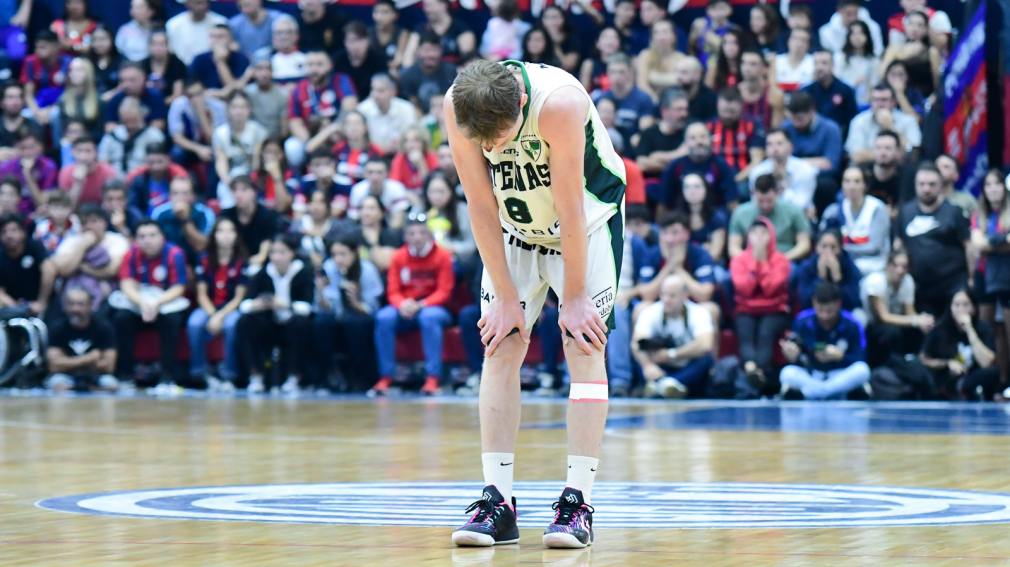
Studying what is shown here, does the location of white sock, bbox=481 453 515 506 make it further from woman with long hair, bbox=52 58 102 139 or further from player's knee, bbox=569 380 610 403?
woman with long hair, bbox=52 58 102 139

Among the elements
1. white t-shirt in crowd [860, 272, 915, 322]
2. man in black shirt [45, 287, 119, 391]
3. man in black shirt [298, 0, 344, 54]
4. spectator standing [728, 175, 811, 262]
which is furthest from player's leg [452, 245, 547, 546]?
man in black shirt [298, 0, 344, 54]

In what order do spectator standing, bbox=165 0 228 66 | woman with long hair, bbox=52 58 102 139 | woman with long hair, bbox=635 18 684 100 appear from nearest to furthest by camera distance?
woman with long hair, bbox=635 18 684 100
woman with long hair, bbox=52 58 102 139
spectator standing, bbox=165 0 228 66

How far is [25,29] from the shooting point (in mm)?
17656

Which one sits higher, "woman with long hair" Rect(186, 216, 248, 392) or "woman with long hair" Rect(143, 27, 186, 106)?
"woman with long hair" Rect(143, 27, 186, 106)

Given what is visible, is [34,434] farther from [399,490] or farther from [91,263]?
[91,263]

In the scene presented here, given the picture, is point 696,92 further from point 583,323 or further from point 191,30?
point 583,323

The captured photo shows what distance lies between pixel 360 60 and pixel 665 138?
140 inches

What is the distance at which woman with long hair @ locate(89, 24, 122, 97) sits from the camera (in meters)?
17.1

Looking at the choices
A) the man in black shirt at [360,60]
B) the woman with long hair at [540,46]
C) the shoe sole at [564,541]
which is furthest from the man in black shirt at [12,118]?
the shoe sole at [564,541]

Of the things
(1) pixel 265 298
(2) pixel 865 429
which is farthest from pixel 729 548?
(1) pixel 265 298

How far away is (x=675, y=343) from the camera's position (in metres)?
13.3

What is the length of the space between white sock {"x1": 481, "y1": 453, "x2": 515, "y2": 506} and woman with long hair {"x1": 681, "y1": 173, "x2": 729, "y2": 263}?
8.45 meters

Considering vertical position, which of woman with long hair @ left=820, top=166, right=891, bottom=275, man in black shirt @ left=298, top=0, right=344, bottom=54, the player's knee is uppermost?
man in black shirt @ left=298, top=0, right=344, bottom=54

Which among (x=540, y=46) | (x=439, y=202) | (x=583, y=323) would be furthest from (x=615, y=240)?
(x=540, y=46)
